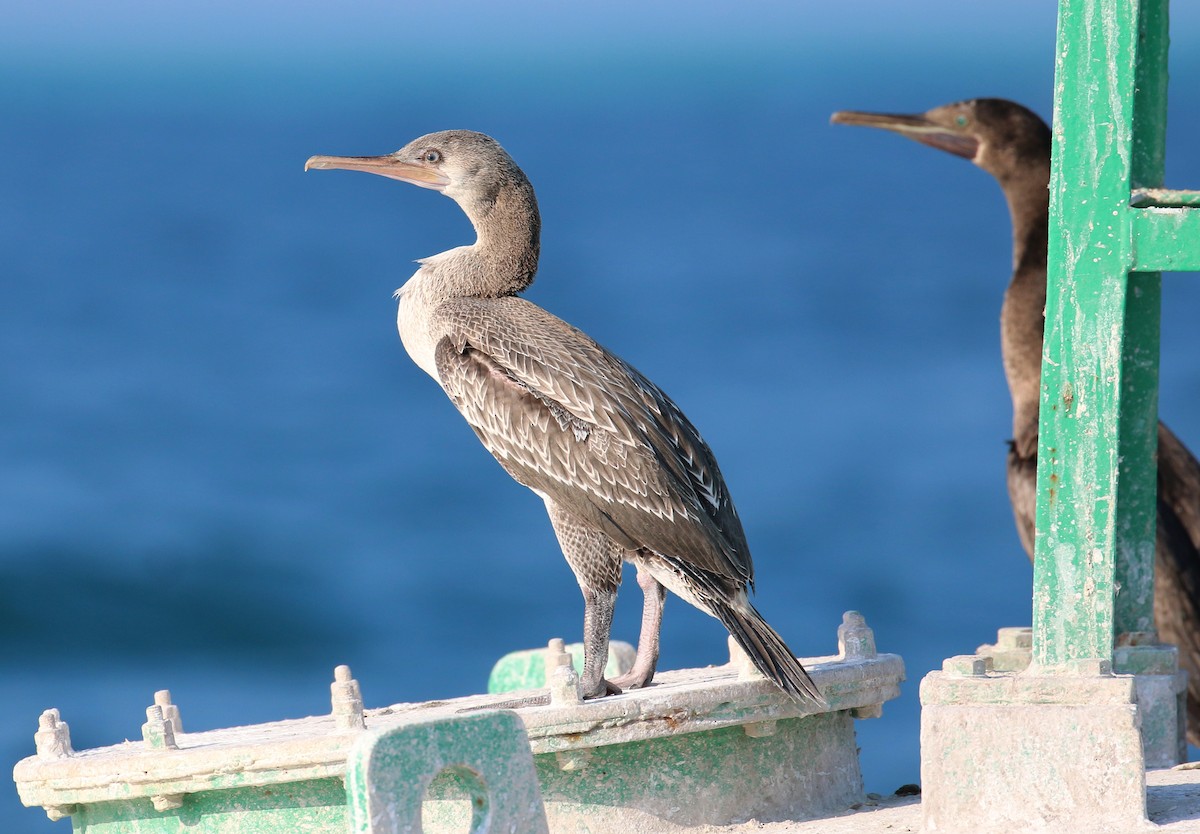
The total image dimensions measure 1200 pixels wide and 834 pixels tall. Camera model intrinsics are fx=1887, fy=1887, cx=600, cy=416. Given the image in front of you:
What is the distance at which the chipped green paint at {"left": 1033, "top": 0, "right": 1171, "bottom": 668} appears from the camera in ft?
15.0

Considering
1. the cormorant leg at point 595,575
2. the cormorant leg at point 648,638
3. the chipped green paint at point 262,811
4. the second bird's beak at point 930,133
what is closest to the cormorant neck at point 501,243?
the cormorant leg at point 595,575

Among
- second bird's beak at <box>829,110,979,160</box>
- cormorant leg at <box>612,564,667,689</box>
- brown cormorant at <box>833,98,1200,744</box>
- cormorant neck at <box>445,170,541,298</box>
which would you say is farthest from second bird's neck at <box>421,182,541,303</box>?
second bird's beak at <box>829,110,979,160</box>

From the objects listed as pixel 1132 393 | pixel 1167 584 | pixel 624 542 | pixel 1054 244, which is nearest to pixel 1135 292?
pixel 1132 393

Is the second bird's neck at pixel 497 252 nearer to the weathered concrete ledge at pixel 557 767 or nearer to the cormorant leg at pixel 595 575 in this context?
the cormorant leg at pixel 595 575

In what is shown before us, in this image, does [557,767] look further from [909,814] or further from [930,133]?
[930,133]

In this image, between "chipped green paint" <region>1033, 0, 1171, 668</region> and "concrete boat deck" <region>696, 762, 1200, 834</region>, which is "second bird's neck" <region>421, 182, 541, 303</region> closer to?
"concrete boat deck" <region>696, 762, 1200, 834</region>

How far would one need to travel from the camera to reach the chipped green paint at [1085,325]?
4570 millimetres

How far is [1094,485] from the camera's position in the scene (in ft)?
15.0

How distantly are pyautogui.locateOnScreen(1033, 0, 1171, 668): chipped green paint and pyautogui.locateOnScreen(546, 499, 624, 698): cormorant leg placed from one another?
1.53 m

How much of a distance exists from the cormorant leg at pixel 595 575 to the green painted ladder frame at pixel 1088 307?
1.54m

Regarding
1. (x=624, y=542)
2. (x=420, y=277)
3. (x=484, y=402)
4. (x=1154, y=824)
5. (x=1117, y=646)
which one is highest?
(x=420, y=277)

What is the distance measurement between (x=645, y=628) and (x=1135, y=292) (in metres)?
1.80

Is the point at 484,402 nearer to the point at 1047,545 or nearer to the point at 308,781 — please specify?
the point at 308,781

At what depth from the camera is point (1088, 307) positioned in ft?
15.0
